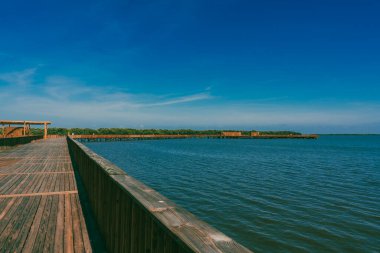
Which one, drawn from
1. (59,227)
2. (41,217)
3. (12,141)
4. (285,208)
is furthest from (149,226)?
(12,141)

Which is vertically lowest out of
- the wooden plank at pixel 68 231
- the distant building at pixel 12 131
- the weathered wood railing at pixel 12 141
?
the wooden plank at pixel 68 231

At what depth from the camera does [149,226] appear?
6.86 feet

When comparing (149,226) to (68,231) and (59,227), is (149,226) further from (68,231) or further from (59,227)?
(59,227)

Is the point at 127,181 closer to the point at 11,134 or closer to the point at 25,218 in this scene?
the point at 25,218

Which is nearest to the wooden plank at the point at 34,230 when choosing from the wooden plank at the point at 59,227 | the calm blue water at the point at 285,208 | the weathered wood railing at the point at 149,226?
the wooden plank at the point at 59,227

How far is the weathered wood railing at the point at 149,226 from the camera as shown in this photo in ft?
4.92

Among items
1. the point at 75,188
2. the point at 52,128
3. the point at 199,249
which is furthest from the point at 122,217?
the point at 52,128

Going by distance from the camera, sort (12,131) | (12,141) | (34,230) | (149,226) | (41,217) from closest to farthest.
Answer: (149,226) → (34,230) → (41,217) → (12,141) → (12,131)

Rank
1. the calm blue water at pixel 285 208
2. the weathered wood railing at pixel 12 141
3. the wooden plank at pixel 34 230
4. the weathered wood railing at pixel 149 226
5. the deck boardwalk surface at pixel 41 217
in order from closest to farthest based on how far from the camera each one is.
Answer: the weathered wood railing at pixel 149 226 < the wooden plank at pixel 34 230 < the deck boardwalk surface at pixel 41 217 < the calm blue water at pixel 285 208 < the weathered wood railing at pixel 12 141

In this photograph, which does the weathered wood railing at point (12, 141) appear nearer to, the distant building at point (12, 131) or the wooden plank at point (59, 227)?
the distant building at point (12, 131)

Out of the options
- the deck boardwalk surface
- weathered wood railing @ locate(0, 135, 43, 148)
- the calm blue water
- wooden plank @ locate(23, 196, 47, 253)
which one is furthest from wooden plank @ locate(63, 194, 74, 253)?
weathered wood railing @ locate(0, 135, 43, 148)

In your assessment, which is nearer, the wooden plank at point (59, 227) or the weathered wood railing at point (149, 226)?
the weathered wood railing at point (149, 226)

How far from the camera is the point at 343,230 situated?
8.90 metres

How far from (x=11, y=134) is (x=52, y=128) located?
60.9 m
